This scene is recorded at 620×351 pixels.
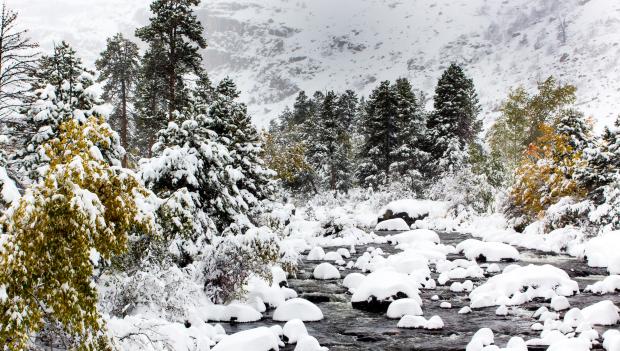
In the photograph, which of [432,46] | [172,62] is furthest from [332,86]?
[172,62]

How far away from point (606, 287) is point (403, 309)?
5340mm

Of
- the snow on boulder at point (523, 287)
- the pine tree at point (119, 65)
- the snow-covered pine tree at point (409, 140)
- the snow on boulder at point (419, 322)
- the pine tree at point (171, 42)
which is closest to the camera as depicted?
the snow on boulder at point (419, 322)

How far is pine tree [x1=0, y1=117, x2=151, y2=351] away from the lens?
4.21 metres

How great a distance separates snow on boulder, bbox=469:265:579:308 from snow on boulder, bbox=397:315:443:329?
1.91 meters

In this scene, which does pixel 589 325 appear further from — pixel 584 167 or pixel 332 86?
pixel 332 86

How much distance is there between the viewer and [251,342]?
9.21 meters

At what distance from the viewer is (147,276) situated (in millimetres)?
9820

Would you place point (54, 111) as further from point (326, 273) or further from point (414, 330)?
point (414, 330)

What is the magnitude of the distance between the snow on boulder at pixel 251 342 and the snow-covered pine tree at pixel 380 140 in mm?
35054

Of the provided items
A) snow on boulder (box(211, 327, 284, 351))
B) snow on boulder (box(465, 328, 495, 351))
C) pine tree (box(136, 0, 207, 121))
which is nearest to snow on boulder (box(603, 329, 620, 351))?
snow on boulder (box(465, 328, 495, 351))

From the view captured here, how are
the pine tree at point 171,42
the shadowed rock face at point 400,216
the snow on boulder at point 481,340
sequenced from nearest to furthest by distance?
the snow on boulder at point 481,340
the pine tree at point 171,42
the shadowed rock face at point 400,216

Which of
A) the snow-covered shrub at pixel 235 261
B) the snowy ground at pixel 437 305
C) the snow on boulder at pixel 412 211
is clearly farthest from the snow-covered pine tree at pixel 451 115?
the snow-covered shrub at pixel 235 261

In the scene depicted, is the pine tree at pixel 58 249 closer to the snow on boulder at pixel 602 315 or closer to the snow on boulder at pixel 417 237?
the snow on boulder at pixel 602 315

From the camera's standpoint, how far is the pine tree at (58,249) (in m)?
4.21
